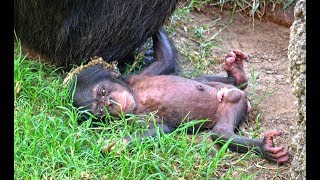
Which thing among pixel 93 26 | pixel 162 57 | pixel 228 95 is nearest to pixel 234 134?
pixel 228 95

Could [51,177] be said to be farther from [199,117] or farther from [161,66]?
[161,66]

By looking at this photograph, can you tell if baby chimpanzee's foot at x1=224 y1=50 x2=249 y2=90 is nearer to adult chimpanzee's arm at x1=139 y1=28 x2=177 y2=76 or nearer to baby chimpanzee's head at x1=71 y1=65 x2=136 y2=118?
adult chimpanzee's arm at x1=139 y1=28 x2=177 y2=76

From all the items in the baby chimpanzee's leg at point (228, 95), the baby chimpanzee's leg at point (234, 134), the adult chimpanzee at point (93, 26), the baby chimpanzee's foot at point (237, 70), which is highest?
the adult chimpanzee at point (93, 26)

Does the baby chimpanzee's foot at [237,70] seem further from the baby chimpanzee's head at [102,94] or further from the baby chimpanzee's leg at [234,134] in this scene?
the baby chimpanzee's head at [102,94]

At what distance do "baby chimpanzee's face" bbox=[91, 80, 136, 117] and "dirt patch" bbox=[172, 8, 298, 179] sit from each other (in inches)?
28.7

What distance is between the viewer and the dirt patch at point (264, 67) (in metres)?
4.11

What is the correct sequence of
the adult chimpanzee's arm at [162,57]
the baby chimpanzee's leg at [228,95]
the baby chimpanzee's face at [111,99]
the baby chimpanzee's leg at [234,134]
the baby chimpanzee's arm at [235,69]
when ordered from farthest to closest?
1. the adult chimpanzee's arm at [162,57]
2. the baby chimpanzee's arm at [235,69]
3. the baby chimpanzee's leg at [228,95]
4. the baby chimpanzee's face at [111,99]
5. the baby chimpanzee's leg at [234,134]

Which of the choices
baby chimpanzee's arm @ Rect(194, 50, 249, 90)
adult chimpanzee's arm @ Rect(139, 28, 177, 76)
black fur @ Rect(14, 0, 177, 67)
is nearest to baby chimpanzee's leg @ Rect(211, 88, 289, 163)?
baby chimpanzee's arm @ Rect(194, 50, 249, 90)

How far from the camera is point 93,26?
4562 mm

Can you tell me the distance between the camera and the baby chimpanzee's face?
411 cm

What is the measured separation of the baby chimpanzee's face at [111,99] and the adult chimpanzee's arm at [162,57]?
381mm

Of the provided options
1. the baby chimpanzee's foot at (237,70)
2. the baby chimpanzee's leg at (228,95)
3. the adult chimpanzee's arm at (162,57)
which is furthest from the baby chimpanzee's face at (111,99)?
the baby chimpanzee's foot at (237,70)

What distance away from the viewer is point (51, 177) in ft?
11.5

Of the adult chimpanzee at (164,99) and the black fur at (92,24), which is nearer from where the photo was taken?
the adult chimpanzee at (164,99)
